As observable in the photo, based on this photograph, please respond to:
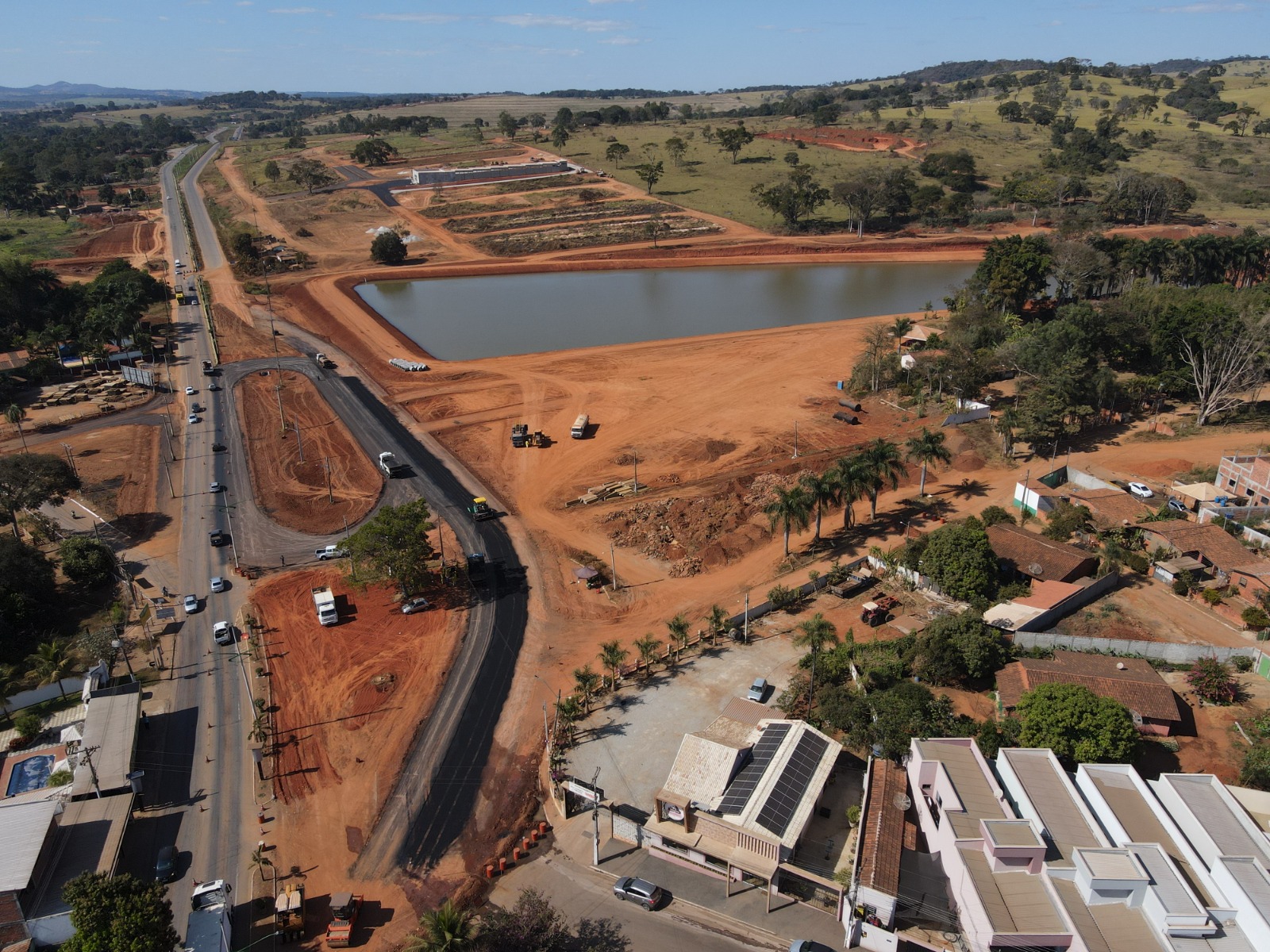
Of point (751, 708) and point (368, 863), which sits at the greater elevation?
point (751, 708)

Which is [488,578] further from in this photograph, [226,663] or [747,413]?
[747,413]

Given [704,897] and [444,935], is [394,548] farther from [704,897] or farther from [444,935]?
[704,897]

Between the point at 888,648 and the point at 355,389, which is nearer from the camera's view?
the point at 888,648

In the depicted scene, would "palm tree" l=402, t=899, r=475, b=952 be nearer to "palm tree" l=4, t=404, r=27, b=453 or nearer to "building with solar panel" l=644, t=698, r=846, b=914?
"building with solar panel" l=644, t=698, r=846, b=914

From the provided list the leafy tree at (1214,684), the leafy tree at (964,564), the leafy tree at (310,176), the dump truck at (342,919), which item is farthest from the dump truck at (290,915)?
the leafy tree at (310,176)

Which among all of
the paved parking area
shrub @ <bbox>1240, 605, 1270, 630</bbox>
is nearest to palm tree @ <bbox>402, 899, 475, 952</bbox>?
the paved parking area

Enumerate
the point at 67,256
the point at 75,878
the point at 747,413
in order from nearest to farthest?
the point at 75,878 < the point at 747,413 < the point at 67,256

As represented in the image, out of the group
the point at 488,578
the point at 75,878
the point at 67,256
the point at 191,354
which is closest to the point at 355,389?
the point at 191,354
